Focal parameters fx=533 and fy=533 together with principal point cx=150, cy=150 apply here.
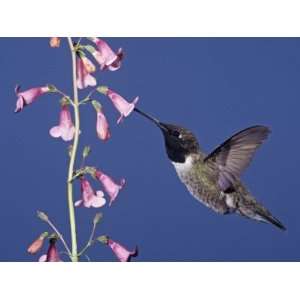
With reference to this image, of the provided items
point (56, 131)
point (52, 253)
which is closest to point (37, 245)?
point (52, 253)

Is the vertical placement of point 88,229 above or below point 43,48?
below

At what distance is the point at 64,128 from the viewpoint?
4.40ft

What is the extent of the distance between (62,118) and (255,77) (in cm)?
55

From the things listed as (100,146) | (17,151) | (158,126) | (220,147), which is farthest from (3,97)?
(220,147)

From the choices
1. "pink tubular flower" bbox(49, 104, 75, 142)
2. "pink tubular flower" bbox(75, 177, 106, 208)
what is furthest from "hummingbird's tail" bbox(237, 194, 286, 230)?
"pink tubular flower" bbox(49, 104, 75, 142)

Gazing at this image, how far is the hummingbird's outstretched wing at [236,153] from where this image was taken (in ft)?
4.33

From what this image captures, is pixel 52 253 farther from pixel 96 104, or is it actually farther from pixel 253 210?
pixel 253 210

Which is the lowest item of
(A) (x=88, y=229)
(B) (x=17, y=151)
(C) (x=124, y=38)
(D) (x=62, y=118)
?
(A) (x=88, y=229)

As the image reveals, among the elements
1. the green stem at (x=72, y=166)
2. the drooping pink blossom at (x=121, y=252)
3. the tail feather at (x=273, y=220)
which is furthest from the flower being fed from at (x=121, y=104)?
the tail feather at (x=273, y=220)

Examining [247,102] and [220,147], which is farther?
[247,102]

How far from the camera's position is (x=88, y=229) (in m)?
1.48

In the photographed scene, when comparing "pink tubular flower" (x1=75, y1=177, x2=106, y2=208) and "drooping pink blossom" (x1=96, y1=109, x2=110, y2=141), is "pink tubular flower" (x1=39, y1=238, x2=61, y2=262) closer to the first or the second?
"pink tubular flower" (x1=75, y1=177, x2=106, y2=208)

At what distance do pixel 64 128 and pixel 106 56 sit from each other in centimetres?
21

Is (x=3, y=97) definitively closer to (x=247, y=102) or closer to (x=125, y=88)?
(x=125, y=88)
